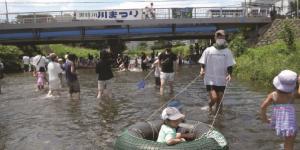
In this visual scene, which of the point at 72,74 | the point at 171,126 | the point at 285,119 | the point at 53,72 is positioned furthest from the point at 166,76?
the point at 171,126

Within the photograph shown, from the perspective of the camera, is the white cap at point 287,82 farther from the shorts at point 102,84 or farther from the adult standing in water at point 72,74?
the adult standing in water at point 72,74

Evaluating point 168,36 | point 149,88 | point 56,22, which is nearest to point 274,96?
point 149,88

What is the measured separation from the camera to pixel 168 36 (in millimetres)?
47844

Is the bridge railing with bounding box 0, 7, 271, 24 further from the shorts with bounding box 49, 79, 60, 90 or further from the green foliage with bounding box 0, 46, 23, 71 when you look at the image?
the shorts with bounding box 49, 79, 60, 90

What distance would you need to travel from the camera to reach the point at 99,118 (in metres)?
13.0

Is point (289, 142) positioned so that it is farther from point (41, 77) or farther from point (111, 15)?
point (111, 15)

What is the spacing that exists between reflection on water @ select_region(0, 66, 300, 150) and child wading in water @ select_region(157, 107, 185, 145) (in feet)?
→ 8.12

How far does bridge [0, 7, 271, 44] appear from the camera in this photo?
4362cm

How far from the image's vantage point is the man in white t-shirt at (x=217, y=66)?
1141 cm

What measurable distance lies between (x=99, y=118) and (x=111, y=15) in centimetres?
3184

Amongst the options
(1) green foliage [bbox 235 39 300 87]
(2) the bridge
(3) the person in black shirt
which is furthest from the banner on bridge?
(3) the person in black shirt

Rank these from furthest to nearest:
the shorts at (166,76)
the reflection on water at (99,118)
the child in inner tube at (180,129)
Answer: the shorts at (166,76), the reflection on water at (99,118), the child in inner tube at (180,129)

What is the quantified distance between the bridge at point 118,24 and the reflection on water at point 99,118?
2422cm

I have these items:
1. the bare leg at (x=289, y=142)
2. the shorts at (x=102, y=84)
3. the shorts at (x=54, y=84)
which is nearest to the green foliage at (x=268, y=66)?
the shorts at (x=102, y=84)
